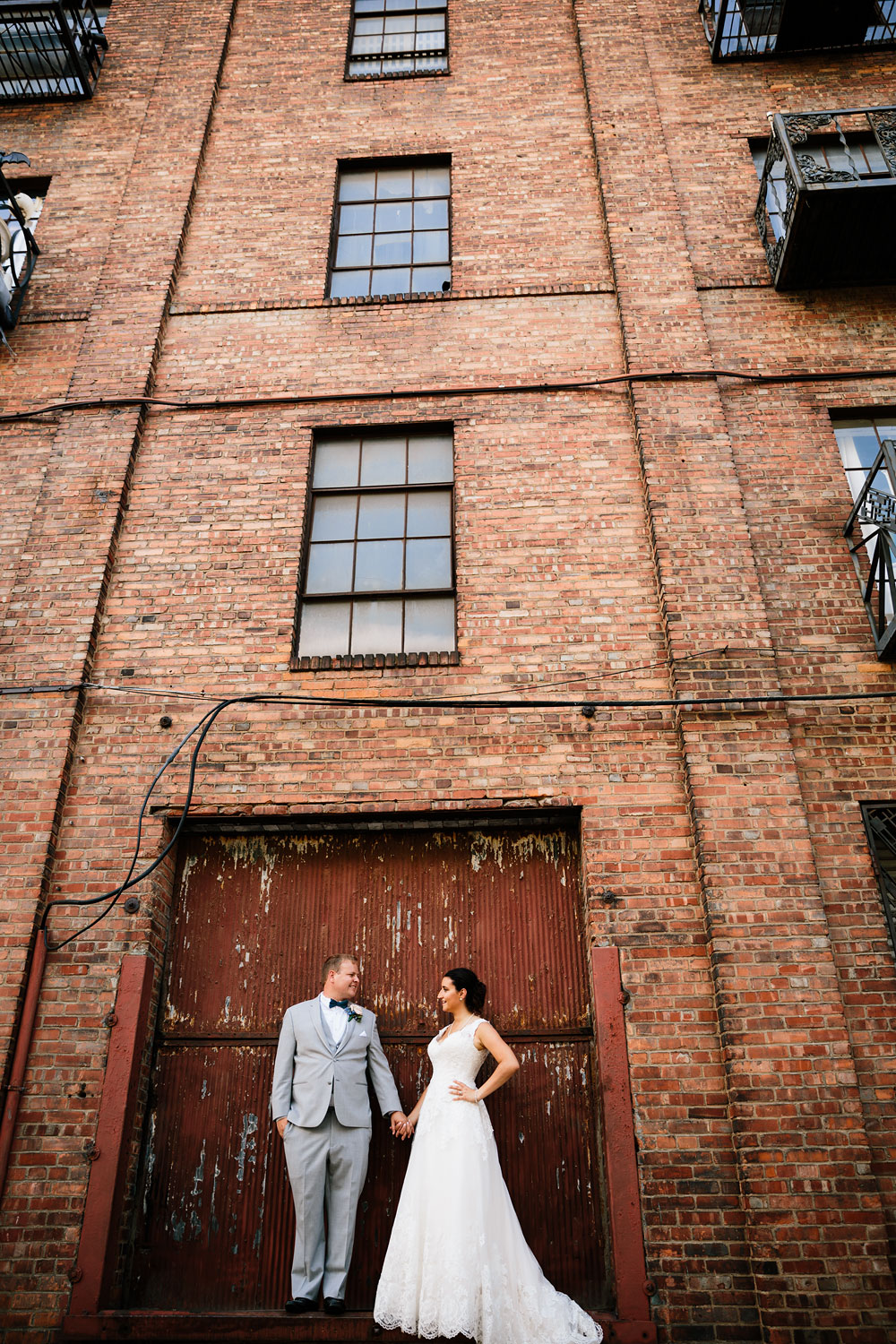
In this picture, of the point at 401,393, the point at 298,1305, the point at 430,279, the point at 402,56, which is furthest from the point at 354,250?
the point at 298,1305

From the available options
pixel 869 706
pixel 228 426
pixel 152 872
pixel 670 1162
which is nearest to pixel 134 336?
pixel 228 426

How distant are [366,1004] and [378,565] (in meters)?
3.14

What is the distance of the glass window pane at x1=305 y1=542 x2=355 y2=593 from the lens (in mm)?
6883

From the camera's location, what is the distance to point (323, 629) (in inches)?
264

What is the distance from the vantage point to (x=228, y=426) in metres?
7.39

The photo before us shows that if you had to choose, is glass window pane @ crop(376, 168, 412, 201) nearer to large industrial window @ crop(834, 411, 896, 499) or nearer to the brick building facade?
the brick building facade

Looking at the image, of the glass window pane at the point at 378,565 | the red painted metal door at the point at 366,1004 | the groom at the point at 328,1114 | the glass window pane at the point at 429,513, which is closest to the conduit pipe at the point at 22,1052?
the red painted metal door at the point at 366,1004

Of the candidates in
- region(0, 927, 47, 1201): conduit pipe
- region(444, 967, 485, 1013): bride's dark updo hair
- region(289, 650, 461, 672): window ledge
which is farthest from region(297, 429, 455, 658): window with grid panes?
region(0, 927, 47, 1201): conduit pipe

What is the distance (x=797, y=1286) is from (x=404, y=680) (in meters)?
3.99

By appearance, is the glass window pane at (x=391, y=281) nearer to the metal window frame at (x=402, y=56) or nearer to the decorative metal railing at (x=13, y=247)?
the metal window frame at (x=402, y=56)

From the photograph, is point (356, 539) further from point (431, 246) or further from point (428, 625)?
point (431, 246)

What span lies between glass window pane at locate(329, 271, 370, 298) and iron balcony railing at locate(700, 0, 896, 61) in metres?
4.42

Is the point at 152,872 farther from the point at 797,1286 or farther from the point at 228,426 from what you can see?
the point at 797,1286

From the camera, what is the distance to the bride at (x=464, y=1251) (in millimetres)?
4125
